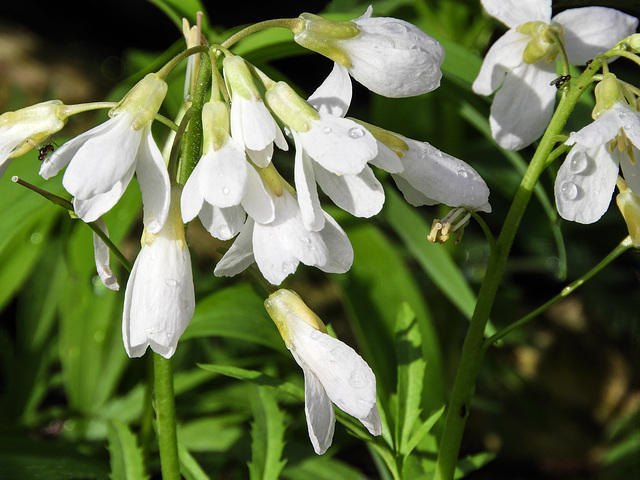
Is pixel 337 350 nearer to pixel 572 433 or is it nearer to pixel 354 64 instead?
pixel 354 64

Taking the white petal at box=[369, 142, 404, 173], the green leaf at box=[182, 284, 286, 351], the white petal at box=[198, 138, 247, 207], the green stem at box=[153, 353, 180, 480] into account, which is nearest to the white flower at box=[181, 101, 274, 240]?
the white petal at box=[198, 138, 247, 207]

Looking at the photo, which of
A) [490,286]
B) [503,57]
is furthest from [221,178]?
[503,57]

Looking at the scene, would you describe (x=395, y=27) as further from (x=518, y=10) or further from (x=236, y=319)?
(x=236, y=319)

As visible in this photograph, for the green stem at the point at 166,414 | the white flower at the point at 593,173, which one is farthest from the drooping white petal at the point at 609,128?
the green stem at the point at 166,414

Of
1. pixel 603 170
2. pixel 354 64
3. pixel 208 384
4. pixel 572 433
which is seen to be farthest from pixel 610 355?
pixel 354 64

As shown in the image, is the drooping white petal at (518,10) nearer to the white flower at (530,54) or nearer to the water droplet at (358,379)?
the white flower at (530,54)

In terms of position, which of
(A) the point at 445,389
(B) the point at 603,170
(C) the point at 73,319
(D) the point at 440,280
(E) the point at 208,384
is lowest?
(E) the point at 208,384

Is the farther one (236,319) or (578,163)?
(236,319)
